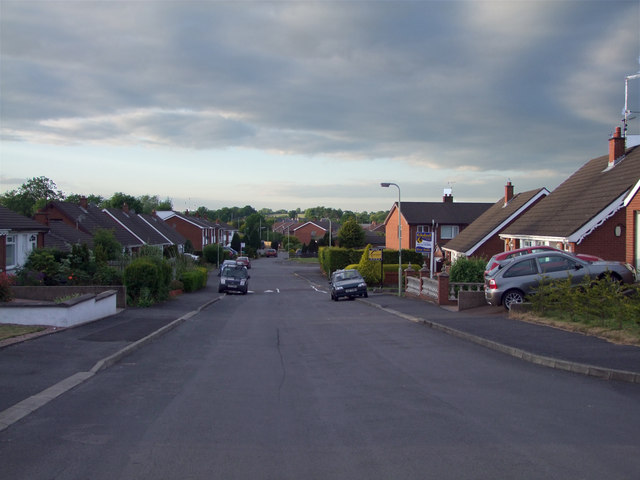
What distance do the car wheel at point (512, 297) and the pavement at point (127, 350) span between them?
1.53 ft

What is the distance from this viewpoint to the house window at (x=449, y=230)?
61.1 m

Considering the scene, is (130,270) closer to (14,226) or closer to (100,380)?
(14,226)

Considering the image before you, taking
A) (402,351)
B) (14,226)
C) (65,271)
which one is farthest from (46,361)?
(14,226)

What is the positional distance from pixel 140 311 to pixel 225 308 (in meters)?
6.34

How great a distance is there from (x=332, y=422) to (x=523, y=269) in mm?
12662

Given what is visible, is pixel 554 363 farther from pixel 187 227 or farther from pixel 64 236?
pixel 187 227

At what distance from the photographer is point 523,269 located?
705 inches

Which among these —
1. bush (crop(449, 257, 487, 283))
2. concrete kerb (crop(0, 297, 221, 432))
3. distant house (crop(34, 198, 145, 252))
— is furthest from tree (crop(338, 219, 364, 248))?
concrete kerb (crop(0, 297, 221, 432))

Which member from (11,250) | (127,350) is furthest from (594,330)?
(11,250)

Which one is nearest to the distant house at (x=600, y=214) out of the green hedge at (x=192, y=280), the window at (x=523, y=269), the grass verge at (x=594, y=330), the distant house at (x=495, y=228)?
the window at (x=523, y=269)

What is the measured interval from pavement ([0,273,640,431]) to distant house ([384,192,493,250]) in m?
42.6

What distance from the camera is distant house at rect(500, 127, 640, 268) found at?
20256mm

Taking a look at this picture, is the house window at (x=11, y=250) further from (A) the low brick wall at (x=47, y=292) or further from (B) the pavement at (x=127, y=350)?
(B) the pavement at (x=127, y=350)

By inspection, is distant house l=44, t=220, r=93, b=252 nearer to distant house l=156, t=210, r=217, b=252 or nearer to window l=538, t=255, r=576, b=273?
window l=538, t=255, r=576, b=273
